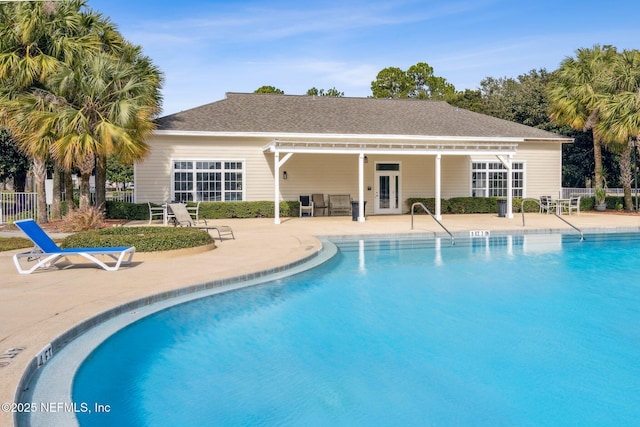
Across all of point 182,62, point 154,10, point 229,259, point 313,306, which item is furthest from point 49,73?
point 313,306

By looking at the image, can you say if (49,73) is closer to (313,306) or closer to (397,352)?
(313,306)

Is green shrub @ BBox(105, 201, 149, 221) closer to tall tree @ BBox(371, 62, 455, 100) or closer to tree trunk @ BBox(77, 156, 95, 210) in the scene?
tree trunk @ BBox(77, 156, 95, 210)

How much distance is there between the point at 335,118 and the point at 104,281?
668 inches

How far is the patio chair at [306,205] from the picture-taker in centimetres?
2243

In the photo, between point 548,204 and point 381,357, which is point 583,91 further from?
point 381,357

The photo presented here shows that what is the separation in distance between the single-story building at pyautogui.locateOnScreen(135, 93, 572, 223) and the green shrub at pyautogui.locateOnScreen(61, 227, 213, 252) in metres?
7.72

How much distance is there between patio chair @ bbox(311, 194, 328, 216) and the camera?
74.3 ft

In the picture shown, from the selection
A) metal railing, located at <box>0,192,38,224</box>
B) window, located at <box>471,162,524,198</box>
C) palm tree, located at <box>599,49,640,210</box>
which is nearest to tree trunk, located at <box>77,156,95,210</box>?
metal railing, located at <box>0,192,38,224</box>

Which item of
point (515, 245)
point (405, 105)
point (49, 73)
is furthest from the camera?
point (405, 105)

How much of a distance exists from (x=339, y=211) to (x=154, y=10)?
1042 cm

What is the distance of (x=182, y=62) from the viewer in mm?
22812

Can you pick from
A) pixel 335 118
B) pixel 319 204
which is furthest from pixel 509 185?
pixel 335 118

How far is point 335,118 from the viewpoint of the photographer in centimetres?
2386

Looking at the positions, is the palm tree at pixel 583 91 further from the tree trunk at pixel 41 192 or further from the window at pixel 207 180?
the tree trunk at pixel 41 192
